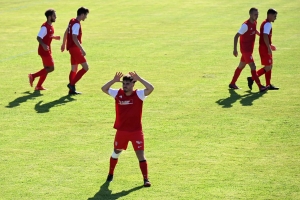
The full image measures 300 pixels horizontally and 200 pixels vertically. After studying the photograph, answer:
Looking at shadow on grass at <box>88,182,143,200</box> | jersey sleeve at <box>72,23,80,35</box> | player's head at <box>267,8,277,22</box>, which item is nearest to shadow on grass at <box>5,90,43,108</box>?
jersey sleeve at <box>72,23,80,35</box>

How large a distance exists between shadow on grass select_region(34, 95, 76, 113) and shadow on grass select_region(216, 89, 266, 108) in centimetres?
408

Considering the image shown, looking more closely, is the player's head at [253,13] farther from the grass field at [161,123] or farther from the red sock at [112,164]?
the red sock at [112,164]

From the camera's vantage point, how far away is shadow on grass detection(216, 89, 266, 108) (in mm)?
17231

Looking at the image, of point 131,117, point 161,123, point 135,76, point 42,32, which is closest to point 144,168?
point 131,117

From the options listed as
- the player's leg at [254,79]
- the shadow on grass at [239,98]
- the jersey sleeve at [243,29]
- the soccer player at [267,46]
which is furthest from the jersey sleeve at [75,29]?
the soccer player at [267,46]

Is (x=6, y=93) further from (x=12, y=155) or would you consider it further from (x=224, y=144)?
(x=224, y=144)

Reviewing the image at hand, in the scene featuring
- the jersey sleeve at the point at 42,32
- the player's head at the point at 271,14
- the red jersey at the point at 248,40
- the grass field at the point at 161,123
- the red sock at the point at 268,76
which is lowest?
the grass field at the point at 161,123

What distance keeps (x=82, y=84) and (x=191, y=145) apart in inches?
265

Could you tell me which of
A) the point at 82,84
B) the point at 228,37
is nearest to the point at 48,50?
the point at 82,84

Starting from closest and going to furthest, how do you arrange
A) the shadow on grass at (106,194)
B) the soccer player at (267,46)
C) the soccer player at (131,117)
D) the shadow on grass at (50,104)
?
the shadow on grass at (106,194), the soccer player at (131,117), the shadow on grass at (50,104), the soccer player at (267,46)

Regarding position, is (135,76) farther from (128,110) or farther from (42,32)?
(42,32)

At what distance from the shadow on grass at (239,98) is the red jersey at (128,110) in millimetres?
5940

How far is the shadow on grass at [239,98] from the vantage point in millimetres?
17231

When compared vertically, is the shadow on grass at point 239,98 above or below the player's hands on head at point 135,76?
below
